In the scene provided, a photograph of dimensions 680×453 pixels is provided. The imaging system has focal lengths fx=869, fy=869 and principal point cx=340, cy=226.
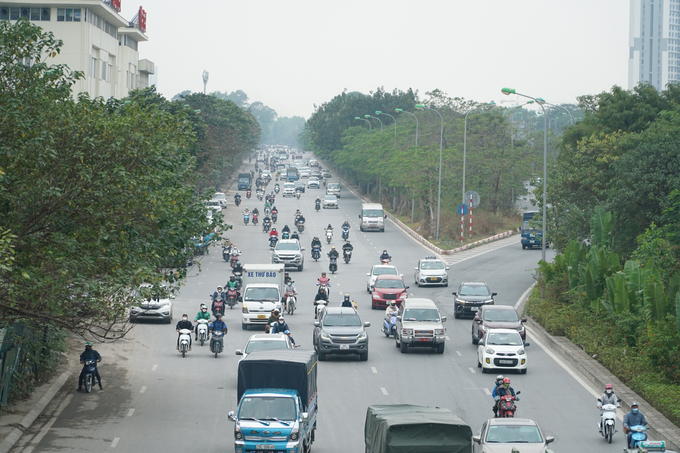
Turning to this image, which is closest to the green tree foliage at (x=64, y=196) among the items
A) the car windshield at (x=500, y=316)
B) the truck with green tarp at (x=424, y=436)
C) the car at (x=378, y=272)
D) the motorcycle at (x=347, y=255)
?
the truck with green tarp at (x=424, y=436)

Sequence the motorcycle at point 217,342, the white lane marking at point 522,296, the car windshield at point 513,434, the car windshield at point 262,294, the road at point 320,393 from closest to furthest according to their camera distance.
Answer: the car windshield at point 513,434, the road at point 320,393, the motorcycle at point 217,342, the car windshield at point 262,294, the white lane marking at point 522,296

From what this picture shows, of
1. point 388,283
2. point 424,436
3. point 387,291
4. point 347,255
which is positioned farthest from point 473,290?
point 424,436

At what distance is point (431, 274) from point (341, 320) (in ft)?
57.9

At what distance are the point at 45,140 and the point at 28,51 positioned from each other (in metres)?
2.61

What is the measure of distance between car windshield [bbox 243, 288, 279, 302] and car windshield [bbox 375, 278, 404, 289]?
20.8 ft

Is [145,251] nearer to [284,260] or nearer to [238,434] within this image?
[238,434]

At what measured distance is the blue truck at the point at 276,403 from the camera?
16.6 metres

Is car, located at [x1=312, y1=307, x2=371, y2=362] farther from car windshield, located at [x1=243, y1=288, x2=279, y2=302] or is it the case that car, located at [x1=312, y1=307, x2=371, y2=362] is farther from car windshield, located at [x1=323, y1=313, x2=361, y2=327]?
car windshield, located at [x1=243, y1=288, x2=279, y2=302]

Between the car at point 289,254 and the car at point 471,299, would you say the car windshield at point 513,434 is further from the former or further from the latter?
the car at point 289,254

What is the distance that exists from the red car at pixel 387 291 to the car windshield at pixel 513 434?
870 inches

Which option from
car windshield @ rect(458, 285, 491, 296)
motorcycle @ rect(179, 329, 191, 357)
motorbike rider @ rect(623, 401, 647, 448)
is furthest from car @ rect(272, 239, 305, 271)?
motorbike rider @ rect(623, 401, 647, 448)

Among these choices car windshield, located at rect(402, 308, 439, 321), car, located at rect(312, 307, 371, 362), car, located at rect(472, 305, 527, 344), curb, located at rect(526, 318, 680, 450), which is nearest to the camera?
curb, located at rect(526, 318, 680, 450)

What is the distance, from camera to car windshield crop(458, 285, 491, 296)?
123 feet

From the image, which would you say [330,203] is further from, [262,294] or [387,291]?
[262,294]
